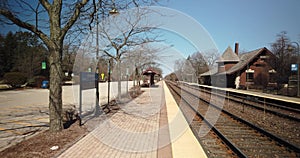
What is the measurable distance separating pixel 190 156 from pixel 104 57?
11218 mm

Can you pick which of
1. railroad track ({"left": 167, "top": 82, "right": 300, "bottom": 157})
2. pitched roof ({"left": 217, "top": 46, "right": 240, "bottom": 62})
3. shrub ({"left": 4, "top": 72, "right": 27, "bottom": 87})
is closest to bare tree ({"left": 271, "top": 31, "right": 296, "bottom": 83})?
pitched roof ({"left": 217, "top": 46, "right": 240, "bottom": 62})

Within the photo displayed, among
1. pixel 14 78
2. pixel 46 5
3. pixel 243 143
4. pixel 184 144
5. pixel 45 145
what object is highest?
pixel 46 5

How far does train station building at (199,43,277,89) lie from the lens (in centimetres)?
3045

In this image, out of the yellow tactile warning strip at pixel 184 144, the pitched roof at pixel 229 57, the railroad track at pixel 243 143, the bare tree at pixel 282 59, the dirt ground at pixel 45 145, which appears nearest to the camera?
the dirt ground at pixel 45 145

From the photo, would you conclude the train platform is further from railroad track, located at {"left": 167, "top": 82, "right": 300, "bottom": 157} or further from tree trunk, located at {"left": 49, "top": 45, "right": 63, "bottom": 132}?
tree trunk, located at {"left": 49, "top": 45, "right": 63, "bottom": 132}

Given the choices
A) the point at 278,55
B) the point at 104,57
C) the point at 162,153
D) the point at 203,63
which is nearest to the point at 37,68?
the point at 104,57

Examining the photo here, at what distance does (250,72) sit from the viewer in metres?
36.9

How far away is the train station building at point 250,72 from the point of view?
3045 centimetres

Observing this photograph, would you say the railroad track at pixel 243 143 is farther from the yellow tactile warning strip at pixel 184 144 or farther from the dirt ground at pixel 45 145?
the dirt ground at pixel 45 145

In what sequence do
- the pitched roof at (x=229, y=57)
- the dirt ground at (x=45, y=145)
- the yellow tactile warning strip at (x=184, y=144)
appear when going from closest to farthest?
the dirt ground at (x=45, y=145), the yellow tactile warning strip at (x=184, y=144), the pitched roof at (x=229, y=57)

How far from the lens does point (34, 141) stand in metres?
5.17

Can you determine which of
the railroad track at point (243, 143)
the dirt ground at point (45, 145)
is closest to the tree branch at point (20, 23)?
the dirt ground at point (45, 145)

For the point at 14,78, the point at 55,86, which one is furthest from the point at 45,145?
the point at 14,78

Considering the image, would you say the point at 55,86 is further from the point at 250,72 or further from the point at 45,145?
the point at 250,72
